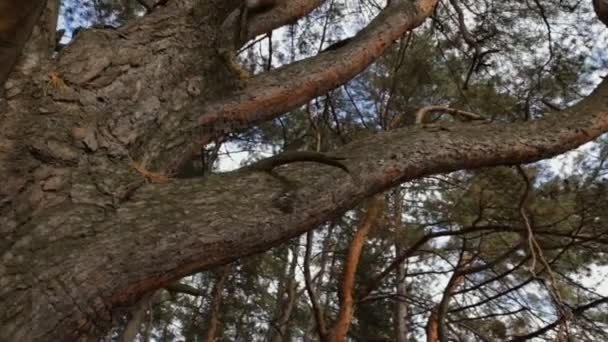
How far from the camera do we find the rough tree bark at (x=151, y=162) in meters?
1.00

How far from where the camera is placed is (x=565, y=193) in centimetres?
398

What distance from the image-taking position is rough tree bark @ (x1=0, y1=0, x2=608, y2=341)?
1.00 metres

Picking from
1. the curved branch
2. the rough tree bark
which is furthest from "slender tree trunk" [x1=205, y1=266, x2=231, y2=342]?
the rough tree bark

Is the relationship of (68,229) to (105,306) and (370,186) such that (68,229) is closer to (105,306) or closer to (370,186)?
(105,306)

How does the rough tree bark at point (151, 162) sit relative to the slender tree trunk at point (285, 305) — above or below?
below

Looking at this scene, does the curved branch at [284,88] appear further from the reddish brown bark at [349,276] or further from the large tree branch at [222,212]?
the reddish brown bark at [349,276]

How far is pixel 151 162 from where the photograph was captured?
1.40 m

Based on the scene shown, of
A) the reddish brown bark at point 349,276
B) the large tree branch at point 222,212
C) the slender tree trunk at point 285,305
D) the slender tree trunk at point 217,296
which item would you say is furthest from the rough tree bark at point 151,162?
the slender tree trunk at point 217,296

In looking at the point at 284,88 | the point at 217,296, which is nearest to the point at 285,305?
the point at 217,296

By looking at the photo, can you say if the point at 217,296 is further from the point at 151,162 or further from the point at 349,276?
the point at 151,162

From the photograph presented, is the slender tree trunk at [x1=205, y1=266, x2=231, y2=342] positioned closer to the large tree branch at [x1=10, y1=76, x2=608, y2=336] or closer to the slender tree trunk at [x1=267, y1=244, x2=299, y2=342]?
the slender tree trunk at [x1=267, y1=244, x2=299, y2=342]

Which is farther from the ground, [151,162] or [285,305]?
[285,305]

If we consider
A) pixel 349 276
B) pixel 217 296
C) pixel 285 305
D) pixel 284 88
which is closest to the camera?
pixel 284 88

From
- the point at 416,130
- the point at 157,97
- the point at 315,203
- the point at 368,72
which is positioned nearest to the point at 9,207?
the point at 157,97
